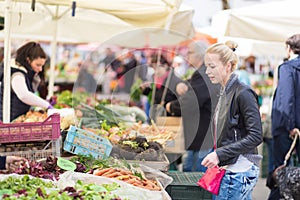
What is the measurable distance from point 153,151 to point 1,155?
1198 mm

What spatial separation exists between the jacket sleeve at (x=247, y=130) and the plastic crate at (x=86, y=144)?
99cm

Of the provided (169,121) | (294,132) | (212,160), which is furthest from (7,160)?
(294,132)

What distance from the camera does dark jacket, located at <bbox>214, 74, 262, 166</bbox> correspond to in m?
3.63

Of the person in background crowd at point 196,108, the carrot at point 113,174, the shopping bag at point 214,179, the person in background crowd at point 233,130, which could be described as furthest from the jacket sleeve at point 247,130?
the person in background crowd at point 196,108

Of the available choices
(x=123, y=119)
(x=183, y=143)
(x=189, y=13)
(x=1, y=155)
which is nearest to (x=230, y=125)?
(x=1, y=155)

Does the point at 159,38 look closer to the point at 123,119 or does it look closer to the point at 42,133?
the point at 123,119

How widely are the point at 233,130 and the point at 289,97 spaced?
7.60 ft

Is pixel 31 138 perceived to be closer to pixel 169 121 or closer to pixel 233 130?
pixel 233 130

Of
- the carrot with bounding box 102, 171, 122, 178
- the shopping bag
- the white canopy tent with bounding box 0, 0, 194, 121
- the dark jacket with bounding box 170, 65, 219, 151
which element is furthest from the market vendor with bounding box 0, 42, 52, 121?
the shopping bag

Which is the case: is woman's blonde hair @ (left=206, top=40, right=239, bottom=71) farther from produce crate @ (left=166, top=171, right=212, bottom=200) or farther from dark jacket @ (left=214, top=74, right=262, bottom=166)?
produce crate @ (left=166, top=171, right=212, bottom=200)

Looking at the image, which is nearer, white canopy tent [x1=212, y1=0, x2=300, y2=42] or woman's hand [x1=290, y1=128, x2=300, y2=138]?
woman's hand [x1=290, y1=128, x2=300, y2=138]

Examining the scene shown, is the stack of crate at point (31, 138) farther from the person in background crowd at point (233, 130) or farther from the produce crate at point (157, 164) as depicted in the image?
the person in background crowd at point (233, 130)

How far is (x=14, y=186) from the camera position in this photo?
318cm

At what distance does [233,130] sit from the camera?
12.3 ft
